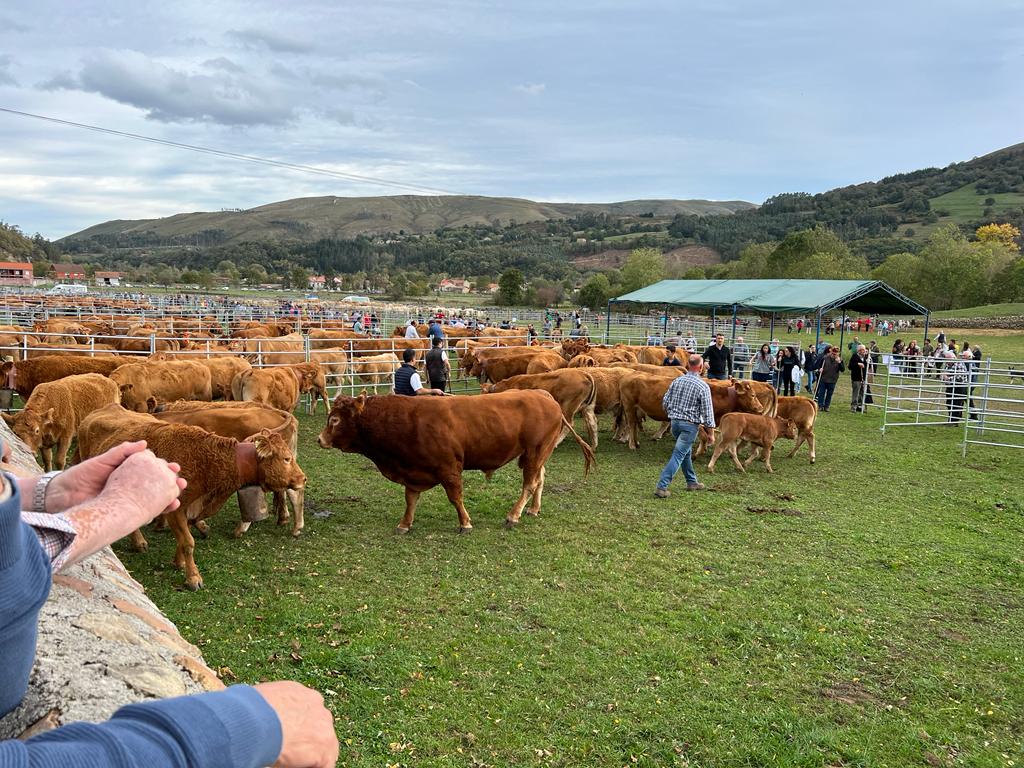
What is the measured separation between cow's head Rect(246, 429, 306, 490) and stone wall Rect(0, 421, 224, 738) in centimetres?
368

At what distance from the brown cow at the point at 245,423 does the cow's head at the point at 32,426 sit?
1949mm

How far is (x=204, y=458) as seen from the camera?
6594 mm

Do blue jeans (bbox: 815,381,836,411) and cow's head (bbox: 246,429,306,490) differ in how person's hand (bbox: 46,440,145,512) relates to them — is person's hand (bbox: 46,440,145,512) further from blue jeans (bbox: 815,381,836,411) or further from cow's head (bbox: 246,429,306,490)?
blue jeans (bbox: 815,381,836,411)

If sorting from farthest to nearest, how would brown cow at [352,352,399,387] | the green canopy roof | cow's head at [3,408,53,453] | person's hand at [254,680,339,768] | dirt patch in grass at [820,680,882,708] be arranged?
the green canopy roof < brown cow at [352,352,399,387] < cow's head at [3,408,53,453] < dirt patch in grass at [820,680,882,708] < person's hand at [254,680,339,768]

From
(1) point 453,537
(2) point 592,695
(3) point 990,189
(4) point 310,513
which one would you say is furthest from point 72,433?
(3) point 990,189

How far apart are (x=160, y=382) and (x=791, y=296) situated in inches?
891

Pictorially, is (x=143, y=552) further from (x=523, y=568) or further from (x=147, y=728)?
(x=147, y=728)

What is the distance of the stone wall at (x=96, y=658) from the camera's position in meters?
1.68

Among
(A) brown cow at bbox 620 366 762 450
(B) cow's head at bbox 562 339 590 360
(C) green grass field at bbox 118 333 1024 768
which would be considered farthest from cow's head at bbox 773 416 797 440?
(B) cow's head at bbox 562 339 590 360

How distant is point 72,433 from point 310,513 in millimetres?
3994

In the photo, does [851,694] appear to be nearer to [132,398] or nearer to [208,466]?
[208,466]

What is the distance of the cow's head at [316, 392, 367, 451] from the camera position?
8.29m

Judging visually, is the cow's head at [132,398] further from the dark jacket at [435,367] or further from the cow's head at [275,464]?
the cow's head at [275,464]

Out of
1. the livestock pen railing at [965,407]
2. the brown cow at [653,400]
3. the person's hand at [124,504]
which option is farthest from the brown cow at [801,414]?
the person's hand at [124,504]
